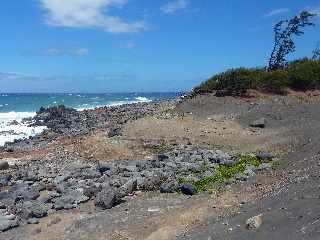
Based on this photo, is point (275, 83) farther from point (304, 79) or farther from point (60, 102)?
point (60, 102)

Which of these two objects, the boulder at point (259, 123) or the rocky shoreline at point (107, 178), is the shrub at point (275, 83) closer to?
the boulder at point (259, 123)

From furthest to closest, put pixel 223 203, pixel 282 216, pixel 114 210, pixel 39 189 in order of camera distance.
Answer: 1. pixel 39 189
2. pixel 114 210
3. pixel 223 203
4. pixel 282 216

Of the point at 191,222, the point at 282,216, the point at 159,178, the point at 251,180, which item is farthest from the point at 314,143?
the point at 282,216

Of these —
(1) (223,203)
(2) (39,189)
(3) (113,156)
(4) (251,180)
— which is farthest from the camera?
(3) (113,156)

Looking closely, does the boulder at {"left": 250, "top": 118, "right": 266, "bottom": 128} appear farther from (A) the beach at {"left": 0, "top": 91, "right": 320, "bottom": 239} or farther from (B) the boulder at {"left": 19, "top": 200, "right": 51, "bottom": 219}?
(B) the boulder at {"left": 19, "top": 200, "right": 51, "bottom": 219}

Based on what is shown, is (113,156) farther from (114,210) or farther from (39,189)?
(114,210)

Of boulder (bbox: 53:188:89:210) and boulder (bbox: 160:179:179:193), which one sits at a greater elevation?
boulder (bbox: 160:179:179:193)

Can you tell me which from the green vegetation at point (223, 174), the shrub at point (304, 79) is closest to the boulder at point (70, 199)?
the green vegetation at point (223, 174)

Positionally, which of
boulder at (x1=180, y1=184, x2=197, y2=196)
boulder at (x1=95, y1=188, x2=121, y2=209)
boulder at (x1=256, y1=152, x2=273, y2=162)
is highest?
boulder at (x1=256, y1=152, x2=273, y2=162)

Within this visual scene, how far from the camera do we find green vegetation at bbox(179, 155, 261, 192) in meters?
15.5

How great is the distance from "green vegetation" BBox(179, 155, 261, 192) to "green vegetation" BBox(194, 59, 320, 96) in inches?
523

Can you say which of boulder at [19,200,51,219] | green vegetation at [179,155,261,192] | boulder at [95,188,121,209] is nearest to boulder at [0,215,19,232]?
boulder at [19,200,51,219]

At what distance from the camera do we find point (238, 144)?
21.2 m

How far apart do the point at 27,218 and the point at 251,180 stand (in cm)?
599
